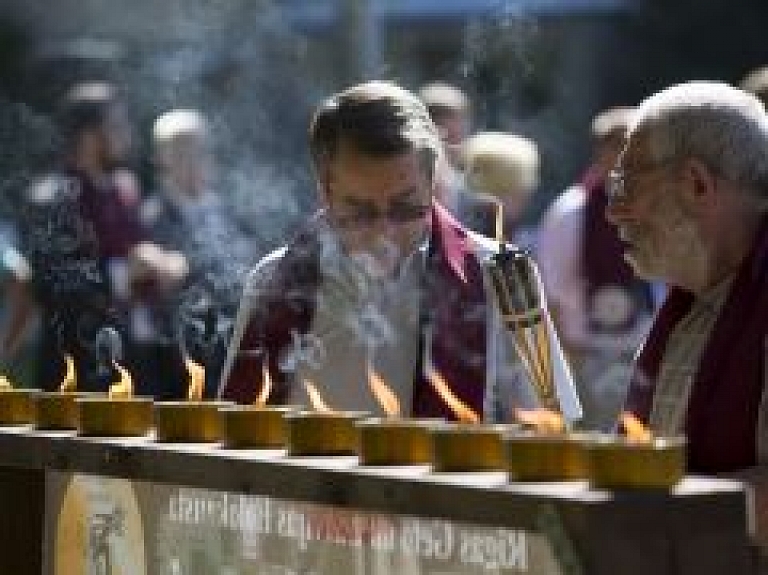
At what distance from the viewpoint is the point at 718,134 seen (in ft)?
15.1

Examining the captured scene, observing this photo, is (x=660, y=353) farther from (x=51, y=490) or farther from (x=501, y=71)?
(x=501, y=71)

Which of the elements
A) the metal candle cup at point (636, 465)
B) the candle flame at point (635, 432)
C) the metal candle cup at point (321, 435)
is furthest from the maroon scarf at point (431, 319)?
the metal candle cup at point (636, 465)

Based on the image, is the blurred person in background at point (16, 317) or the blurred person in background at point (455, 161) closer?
the blurred person in background at point (455, 161)

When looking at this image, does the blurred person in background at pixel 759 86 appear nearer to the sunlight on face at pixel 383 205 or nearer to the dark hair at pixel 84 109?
the dark hair at pixel 84 109

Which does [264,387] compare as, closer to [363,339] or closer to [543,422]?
[363,339]

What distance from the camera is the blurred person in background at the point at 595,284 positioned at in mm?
8109

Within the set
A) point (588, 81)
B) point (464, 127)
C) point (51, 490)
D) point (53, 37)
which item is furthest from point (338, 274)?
point (588, 81)

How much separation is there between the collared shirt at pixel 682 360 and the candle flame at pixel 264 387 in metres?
0.66

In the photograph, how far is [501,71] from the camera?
793cm

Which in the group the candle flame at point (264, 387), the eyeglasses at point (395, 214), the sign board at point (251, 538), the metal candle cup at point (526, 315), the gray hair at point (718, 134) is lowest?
the sign board at point (251, 538)

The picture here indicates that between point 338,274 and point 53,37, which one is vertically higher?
point 53,37

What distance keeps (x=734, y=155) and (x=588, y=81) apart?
6.90m

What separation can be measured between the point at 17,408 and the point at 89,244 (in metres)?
2.27

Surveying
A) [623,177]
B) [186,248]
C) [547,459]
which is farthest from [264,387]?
[186,248]
